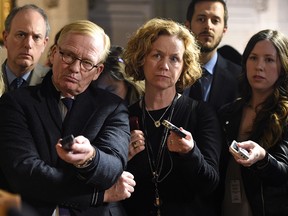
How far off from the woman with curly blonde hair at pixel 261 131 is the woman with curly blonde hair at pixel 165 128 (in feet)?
0.62

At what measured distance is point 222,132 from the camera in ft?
11.8

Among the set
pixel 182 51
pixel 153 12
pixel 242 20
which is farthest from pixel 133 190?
pixel 153 12

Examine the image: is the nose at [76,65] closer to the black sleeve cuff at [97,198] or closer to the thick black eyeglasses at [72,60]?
the thick black eyeglasses at [72,60]

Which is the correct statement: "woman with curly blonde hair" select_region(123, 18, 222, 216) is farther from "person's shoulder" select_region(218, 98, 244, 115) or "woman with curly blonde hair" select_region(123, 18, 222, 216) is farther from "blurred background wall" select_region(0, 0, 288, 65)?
"blurred background wall" select_region(0, 0, 288, 65)

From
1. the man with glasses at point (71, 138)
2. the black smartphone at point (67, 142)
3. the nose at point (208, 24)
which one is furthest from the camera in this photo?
the nose at point (208, 24)

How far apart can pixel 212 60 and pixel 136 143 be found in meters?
1.30

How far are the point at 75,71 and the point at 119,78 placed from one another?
2.79 feet

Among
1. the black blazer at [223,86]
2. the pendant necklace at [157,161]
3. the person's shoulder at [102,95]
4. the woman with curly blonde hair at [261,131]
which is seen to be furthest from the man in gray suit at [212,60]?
the person's shoulder at [102,95]

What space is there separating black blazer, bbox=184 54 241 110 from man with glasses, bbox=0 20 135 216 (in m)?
1.07

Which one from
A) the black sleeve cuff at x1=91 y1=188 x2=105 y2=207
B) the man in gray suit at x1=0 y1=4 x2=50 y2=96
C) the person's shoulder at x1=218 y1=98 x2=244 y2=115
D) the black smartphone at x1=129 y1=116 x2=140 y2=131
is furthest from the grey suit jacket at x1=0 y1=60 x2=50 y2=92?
the black sleeve cuff at x1=91 y1=188 x2=105 y2=207

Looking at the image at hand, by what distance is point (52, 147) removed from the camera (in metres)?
2.91

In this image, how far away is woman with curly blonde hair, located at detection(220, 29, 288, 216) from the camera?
3.40 meters

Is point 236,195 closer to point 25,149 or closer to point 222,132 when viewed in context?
point 222,132

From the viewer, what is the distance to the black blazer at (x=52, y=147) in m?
2.82
